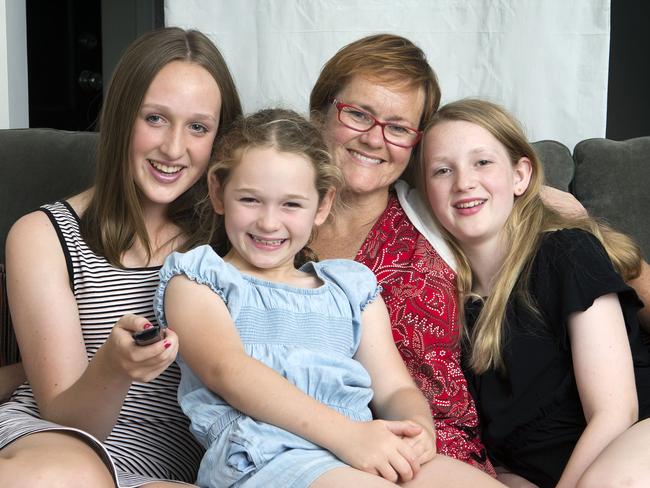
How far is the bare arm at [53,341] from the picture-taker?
1.50 m

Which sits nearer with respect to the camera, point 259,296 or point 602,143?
point 259,296

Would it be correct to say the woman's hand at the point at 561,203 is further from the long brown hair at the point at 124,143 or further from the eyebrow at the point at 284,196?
the long brown hair at the point at 124,143

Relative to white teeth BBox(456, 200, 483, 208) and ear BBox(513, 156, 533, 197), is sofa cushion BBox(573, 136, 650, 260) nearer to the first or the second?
ear BBox(513, 156, 533, 197)

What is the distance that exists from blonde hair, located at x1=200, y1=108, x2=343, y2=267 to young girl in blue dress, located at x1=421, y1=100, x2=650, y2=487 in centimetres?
27

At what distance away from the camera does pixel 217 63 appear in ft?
5.96

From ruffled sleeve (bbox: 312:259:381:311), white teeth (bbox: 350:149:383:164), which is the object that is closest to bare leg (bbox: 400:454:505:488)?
ruffled sleeve (bbox: 312:259:381:311)

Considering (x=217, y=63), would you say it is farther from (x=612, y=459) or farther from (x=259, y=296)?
(x=612, y=459)

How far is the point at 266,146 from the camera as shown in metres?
1.65

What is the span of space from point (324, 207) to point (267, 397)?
1.51 ft

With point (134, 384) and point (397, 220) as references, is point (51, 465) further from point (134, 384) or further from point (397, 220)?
point (397, 220)

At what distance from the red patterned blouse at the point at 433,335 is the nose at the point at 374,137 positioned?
232 millimetres

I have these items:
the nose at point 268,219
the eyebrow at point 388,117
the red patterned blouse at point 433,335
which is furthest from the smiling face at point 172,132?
the red patterned blouse at point 433,335

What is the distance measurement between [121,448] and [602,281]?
0.95 m

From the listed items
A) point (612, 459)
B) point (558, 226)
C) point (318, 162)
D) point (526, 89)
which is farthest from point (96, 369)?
point (526, 89)
